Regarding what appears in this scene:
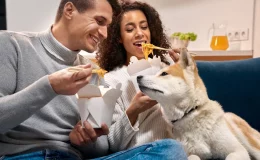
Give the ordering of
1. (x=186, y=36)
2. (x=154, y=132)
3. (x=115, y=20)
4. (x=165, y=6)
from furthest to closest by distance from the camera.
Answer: (x=165, y=6)
(x=186, y=36)
(x=115, y=20)
(x=154, y=132)

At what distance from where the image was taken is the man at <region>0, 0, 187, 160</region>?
3.04 feet

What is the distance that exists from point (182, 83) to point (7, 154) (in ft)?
2.27

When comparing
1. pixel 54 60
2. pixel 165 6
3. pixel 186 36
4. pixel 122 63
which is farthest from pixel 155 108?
pixel 165 6

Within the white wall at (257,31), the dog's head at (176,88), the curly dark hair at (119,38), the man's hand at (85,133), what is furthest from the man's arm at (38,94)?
the white wall at (257,31)

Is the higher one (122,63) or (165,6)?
(165,6)

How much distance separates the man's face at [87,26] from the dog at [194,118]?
0.80ft

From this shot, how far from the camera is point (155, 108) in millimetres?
1366

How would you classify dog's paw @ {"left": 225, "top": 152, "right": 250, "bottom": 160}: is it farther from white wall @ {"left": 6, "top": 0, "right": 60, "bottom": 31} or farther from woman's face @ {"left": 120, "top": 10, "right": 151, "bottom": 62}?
white wall @ {"left": 6, "top": 0, "right": 60, "bottom": 31}

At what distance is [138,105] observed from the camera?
1.23 metres

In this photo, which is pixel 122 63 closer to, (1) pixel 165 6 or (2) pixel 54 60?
(2) pixel 54 60

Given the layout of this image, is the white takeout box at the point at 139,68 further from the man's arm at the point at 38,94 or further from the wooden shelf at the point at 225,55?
the wooden shelf at the point at 225,55

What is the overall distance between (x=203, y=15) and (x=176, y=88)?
6.08 feet

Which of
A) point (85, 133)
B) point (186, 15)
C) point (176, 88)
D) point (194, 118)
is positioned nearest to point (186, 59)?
point (176, 88)

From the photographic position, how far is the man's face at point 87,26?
119 cm
